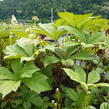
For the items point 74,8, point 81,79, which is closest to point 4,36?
point 81,79

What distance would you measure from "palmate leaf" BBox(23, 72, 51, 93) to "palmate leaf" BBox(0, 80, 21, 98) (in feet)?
0.11

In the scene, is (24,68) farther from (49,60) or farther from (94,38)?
(94,38)

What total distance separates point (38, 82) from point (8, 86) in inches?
3.2

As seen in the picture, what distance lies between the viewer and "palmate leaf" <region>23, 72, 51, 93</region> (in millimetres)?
729

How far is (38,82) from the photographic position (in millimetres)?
744

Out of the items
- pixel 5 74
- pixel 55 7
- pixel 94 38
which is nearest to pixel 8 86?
pixel 5 74

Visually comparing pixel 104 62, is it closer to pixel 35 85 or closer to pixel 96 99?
pixel 96 99

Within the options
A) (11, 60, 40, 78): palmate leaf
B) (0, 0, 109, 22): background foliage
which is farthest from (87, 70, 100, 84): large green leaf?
(0, 0, 109, 22): background foliage

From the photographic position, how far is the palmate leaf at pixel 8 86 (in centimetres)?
69

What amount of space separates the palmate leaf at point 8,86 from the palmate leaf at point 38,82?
0.03m

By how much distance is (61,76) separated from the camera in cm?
86

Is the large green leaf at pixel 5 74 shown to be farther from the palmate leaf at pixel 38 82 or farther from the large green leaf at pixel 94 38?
the large green leaf at pixel 94 38

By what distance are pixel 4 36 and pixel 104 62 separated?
33 cm

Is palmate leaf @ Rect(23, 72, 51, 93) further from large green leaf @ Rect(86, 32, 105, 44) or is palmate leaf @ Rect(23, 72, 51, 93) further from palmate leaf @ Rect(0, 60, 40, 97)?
large green leaf @ Rect(86, 32, 105, 44)
